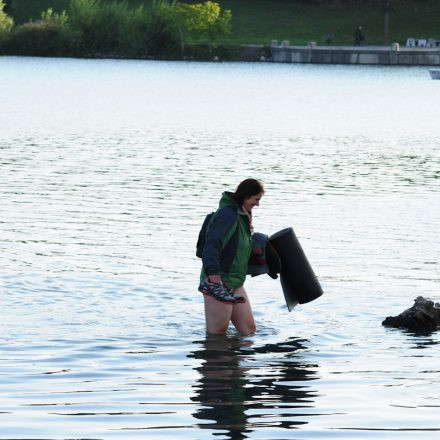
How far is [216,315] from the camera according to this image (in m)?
13.6

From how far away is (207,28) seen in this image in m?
140

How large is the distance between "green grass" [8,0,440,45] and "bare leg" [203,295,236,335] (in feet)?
424

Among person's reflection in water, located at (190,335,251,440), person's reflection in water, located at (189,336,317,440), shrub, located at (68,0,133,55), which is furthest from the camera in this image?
shrub, located at (68,0,133,55)

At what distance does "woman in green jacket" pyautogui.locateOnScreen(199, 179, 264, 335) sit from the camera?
12.8 meters

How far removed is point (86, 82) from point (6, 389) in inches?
3381

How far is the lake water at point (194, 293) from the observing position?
11.4 metres

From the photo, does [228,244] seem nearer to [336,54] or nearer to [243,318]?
[243,318]

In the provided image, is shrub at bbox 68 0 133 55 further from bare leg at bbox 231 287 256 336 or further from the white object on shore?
bare leg at bbox 231 287 256 336

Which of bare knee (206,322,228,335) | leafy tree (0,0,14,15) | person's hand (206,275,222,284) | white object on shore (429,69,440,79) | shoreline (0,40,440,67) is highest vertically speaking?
leafy tree (0,0,14,15)

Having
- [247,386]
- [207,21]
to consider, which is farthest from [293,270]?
[207,21]

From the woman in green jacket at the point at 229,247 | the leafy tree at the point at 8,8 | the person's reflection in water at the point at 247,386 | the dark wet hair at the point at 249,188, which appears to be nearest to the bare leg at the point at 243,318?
the person's reflection in water at the point at 247,386

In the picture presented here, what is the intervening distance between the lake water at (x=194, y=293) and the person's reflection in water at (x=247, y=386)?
0.08 ft

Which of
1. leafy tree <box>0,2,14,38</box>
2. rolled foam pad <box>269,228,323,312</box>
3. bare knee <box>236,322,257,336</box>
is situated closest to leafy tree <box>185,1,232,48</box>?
leafy tree <box>0,2,14,38</box>

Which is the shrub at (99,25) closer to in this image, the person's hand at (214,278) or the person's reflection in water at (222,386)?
the person's reflection in water at (222,386)
